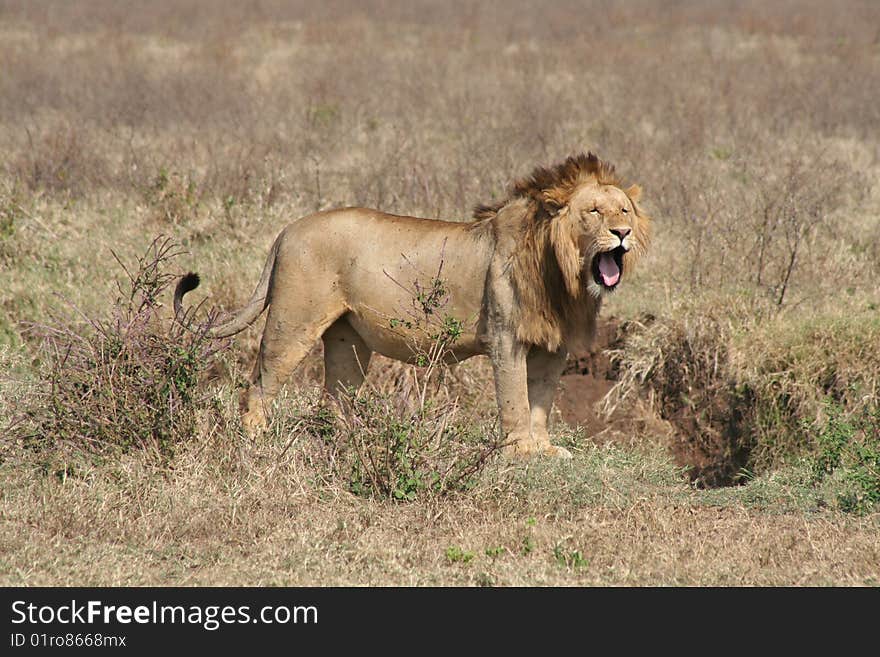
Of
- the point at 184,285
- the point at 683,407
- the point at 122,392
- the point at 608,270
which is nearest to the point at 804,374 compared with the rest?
the point at 683,407

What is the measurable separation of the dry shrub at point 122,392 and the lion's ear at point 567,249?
6.74 feet

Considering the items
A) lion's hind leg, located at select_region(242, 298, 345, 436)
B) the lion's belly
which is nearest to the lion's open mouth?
the lion's belly

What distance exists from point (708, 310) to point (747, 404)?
86cm

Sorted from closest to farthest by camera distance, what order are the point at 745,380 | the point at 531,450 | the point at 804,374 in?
the point at 531,450
the point at 804,374
the point at 745,380

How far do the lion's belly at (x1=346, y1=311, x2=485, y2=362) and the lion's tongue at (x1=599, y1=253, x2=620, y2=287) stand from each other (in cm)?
89

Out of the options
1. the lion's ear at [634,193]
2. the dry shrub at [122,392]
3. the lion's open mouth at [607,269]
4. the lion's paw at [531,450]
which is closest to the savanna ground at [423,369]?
the dry shrub at [122,392]

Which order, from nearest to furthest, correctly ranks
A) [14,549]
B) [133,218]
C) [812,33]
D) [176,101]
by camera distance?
[14,549] < [133,218] < [176,101] < [812,33]

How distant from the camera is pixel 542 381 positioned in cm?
776

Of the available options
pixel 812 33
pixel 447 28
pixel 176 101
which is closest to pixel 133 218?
pixel 176 101

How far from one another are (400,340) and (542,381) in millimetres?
953

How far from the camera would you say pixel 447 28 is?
23406 mm

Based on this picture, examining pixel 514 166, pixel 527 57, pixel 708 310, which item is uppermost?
pixel 527 57

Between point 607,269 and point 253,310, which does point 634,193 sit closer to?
point 607,269
